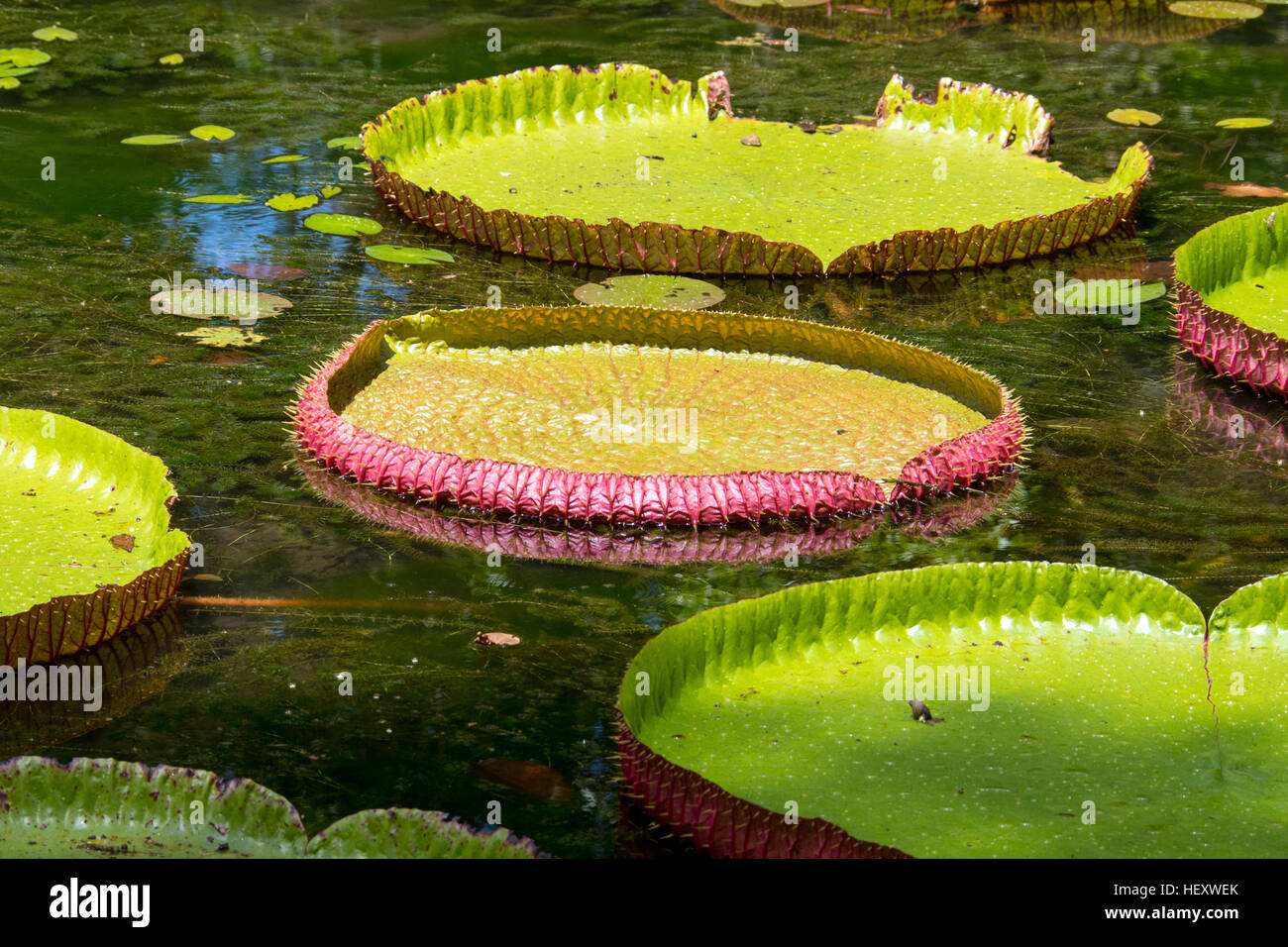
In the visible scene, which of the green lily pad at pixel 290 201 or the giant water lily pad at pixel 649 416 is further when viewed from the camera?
the green lily pad at pixel 290 201

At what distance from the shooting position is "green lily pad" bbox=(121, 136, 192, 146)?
289 inches

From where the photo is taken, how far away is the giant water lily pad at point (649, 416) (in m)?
4.10

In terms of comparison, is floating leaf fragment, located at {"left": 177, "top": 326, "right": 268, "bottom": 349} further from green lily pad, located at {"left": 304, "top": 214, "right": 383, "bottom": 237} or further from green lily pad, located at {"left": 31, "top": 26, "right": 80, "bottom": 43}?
green lily pad, located at {"left": 31, "top": 26, "right": 80, "bottom": 43}

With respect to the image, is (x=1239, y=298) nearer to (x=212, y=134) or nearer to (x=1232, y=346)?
(x=1232, y=346)

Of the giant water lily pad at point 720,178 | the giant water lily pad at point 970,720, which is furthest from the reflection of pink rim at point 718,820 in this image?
the giant water lily pad at point 720,178

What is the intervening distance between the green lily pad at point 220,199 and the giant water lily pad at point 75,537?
271cm

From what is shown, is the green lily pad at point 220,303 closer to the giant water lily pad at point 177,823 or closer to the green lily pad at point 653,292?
the green lily pad at point 653,292

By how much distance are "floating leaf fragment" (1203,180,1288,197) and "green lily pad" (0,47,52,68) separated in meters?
5.88

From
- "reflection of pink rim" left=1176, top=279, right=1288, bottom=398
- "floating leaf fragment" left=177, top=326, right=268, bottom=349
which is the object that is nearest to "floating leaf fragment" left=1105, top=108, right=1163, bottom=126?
"reflection of pink rim" left=1176, top=279, right=1288, bottom=398

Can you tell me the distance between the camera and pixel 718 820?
2.69 m

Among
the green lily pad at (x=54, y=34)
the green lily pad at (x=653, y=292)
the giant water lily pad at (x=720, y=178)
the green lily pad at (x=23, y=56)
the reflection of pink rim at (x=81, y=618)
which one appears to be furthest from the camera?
the green lily pad at (x=54, y=34)

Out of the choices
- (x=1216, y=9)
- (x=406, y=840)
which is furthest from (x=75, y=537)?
(x=1216, y=9)

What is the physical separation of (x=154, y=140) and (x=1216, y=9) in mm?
6493
